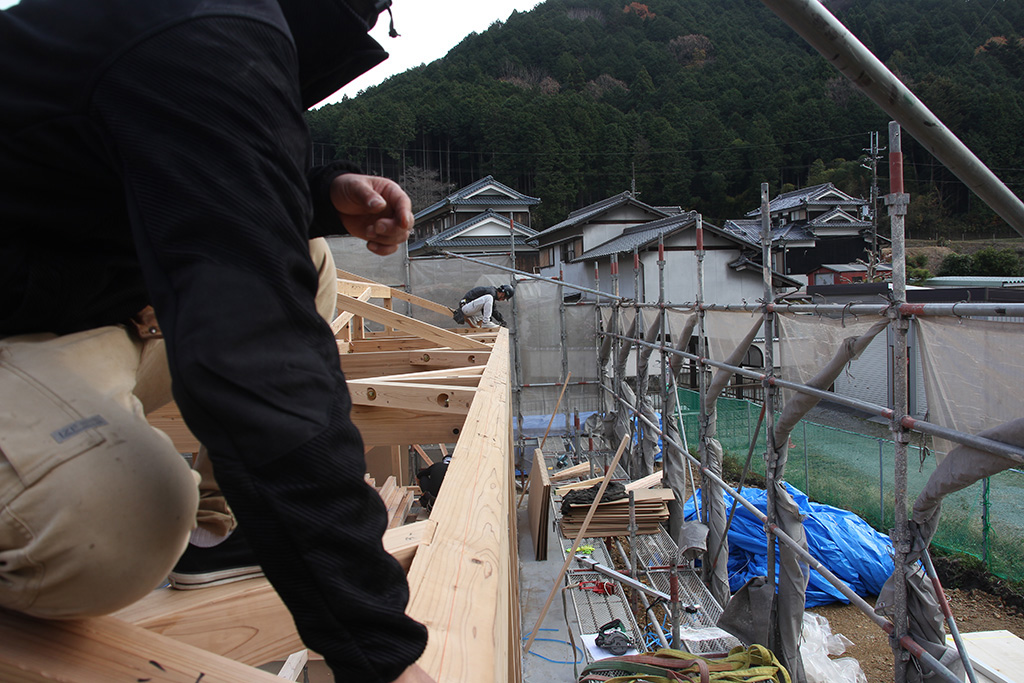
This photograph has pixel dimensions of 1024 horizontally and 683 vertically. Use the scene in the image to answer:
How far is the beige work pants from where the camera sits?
762 mm

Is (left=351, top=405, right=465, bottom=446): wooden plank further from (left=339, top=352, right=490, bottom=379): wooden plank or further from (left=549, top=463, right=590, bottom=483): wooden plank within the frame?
(left=549, top=463, right=590, bottom=483): wooden plank

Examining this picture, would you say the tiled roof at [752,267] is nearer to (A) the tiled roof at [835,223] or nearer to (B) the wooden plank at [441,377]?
(A) the tiled roof at [835,223]

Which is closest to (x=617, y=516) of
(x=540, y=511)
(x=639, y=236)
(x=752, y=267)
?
(x=540, y=511)

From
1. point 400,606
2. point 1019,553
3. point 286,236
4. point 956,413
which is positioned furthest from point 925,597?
point 1019,553

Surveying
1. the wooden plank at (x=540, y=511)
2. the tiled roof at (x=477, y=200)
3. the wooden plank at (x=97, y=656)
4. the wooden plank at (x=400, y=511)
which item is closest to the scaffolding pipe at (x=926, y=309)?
the wooden plank at (x=400, y=511)

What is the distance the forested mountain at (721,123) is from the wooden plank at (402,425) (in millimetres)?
33263

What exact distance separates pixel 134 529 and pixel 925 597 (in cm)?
418

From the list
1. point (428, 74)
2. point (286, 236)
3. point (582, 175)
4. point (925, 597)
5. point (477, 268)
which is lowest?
point (925, 597)

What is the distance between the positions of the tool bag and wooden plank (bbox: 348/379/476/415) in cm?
323

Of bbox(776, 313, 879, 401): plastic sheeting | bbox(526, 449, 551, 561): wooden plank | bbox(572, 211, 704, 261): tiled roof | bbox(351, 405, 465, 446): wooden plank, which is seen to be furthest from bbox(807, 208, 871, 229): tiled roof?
bbox(351, 405, 465, 446): wooden plank

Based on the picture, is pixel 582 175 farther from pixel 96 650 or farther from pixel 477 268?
pixel 96 650

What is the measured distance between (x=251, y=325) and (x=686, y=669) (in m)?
4.96

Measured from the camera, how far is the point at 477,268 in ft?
48.3

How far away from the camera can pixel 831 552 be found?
29.4 feet
